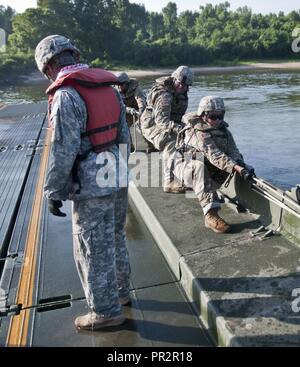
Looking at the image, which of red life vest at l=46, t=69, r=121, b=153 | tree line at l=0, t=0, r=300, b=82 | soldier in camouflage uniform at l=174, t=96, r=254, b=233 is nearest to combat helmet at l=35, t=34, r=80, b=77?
red life vest at l=46, t=69, r=121, b=153

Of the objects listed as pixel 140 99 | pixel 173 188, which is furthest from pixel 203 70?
pixel 173 188

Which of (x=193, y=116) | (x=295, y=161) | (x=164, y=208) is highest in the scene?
(x=193, y=116)

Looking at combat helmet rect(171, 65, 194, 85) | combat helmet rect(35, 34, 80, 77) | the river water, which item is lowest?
the river water

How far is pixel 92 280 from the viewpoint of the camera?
2799 millimetres

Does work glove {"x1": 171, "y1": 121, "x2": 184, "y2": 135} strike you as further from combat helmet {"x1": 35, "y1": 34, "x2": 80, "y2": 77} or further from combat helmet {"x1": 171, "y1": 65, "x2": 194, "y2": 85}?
combat helmet {"x1": 35, "y1": 34, "x2": 80, "y2": 77}

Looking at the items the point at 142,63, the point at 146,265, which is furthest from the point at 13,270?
the point at 142,63

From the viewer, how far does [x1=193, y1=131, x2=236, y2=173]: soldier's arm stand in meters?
4.10

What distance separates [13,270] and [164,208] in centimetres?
163

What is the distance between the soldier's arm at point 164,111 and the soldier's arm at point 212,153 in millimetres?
1120

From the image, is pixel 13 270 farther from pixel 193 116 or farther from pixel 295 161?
pixel 295 161

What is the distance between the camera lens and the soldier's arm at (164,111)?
17.6 feet

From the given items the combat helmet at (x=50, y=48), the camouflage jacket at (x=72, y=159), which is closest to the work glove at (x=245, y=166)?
the camouflage jacket at (x=72, y=159)

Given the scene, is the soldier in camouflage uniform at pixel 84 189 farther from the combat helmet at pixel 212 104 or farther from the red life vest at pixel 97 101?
the combat helmet at pixel 212 104
